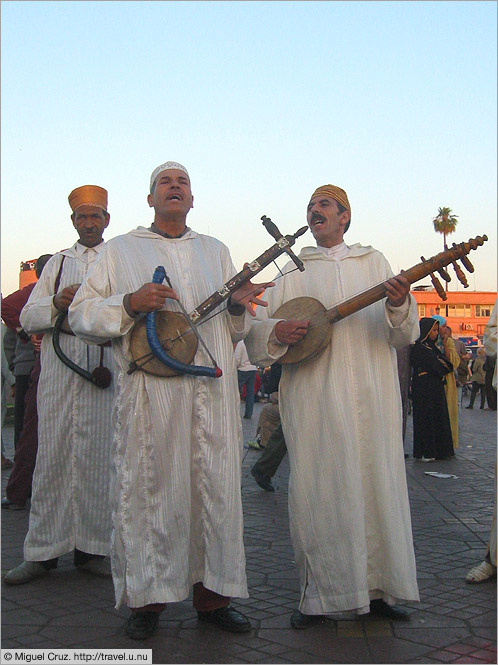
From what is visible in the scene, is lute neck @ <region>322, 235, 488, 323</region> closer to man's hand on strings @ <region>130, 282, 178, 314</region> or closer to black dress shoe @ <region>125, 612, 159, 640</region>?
man's hand on strings @ <region>130, 282, 178, 314</region>

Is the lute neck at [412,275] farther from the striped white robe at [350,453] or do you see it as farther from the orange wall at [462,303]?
the orange wall at [462,303]

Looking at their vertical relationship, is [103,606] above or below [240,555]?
below

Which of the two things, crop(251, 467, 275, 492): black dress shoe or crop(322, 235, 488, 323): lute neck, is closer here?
crop(322, 235, 488, 323): lute neck

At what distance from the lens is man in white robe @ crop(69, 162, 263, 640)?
12.8 feet

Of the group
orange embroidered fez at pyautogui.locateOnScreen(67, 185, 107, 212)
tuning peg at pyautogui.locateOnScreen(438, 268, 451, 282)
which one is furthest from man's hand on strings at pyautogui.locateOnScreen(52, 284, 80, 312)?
tuning peg at pyautogui.locateOnScreen(438, 268, 451, 282)

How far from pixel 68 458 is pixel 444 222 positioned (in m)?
82.0

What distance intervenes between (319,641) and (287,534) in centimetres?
235

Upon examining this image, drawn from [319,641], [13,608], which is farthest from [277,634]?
[13,608]

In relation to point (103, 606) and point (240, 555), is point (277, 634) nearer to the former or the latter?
point (240, 555)

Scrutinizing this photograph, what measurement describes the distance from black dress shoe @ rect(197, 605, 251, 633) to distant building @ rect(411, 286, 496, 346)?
72212mm

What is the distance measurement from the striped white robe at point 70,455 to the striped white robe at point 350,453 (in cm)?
124

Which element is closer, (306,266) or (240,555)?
(240,555)

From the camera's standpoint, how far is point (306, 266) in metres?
4.65

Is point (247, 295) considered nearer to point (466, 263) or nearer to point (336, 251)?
point (336, 251)
